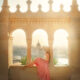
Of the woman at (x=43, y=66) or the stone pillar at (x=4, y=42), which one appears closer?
the woman at (x=43, y=66)

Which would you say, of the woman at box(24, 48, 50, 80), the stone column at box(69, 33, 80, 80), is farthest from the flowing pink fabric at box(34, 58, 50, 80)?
the stone column at box(69, 33, 80, 80)

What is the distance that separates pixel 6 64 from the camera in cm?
1208

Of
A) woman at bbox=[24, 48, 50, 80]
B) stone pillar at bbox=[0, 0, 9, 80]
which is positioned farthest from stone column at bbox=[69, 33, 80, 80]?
woman at bbox=[24, 48, 50, 80]

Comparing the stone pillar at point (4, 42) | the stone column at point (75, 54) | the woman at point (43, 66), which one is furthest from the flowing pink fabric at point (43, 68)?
the stone pillar at point (4, 42)

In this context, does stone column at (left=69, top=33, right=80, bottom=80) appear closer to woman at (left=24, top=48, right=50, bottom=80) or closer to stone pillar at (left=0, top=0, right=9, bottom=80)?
stone pillar at (left=0, top=0, right=9, bottom=80)

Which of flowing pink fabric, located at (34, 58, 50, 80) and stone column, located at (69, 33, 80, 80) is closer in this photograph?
flowing pink fabric, located at (34, 58, 50, 80)

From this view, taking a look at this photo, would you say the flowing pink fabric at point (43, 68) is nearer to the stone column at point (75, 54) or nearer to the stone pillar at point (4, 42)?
the stone column at point (75, 54)

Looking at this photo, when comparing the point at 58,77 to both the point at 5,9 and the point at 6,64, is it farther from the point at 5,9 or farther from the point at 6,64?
the point at 5,9

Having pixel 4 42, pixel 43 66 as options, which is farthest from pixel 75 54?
Result: pixel 43 66

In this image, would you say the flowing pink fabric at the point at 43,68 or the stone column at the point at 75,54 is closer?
the flowing pink fabric at the point at 43,68

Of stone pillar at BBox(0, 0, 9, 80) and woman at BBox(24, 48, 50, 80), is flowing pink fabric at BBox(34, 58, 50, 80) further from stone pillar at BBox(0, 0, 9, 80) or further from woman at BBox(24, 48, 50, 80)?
stone pillar at BBox(0, 0, 9, 80)

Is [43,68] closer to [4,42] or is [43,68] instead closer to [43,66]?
[43,66]

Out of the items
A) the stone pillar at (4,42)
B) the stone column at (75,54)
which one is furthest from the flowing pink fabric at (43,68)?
the stone pillar at (4,42)

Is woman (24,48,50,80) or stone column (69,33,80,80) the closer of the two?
woman (24,48,50,80)
